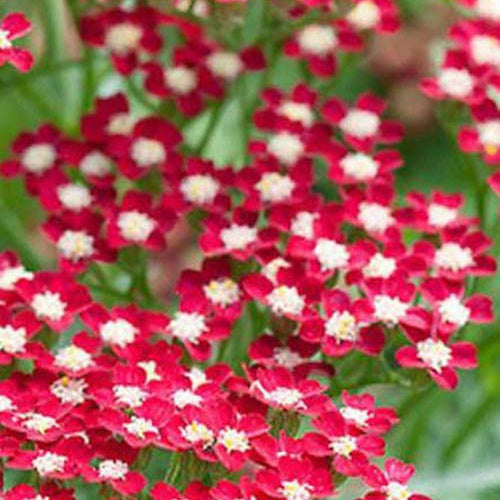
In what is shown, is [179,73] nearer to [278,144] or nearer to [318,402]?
[278,144]

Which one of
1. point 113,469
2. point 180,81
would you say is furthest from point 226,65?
point 113,469

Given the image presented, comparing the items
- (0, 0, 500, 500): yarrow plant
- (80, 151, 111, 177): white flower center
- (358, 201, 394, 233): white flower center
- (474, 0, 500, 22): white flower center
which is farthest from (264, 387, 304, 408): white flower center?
(474, 0, 500, 22): white flower center

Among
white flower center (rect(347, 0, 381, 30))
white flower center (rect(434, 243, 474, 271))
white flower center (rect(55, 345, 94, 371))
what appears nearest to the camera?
white flower center (rect(55, 345, 94, 371))

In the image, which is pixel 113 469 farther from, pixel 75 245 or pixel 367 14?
pixel 367 14

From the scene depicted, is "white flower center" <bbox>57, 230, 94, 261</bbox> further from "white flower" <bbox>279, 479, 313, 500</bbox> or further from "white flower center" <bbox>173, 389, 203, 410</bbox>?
"white flower" <bbox>279, 479, 313, 500</bbox>

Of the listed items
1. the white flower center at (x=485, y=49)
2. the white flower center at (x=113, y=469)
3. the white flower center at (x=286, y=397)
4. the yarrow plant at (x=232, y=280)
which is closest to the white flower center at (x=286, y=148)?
the yarrow plant at (x=232, y=280)

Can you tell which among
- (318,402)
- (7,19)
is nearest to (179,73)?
(7,19)
